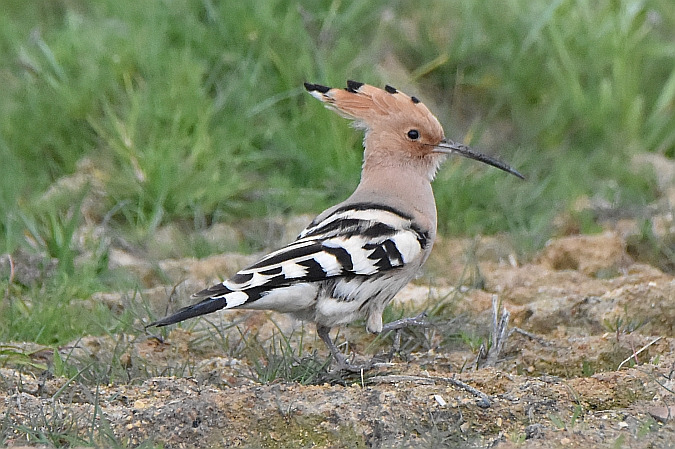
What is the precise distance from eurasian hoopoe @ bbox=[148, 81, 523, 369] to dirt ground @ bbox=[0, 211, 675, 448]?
181mm

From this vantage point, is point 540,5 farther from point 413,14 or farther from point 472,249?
point 472,249

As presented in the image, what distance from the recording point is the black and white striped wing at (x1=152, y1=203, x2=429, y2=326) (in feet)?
9.68

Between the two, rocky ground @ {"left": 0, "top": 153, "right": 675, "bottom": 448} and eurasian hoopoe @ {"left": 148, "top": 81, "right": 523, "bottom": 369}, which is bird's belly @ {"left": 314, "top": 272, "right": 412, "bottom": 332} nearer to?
eurasian hoopoe @ {"left": 148, "top": 81, "right": 523, "bottom": 369}

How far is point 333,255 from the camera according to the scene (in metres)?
3.14

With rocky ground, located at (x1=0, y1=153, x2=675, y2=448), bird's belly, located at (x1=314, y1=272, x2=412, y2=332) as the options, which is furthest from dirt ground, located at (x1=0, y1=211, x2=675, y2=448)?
bird's belly, located at (x1=314, y1=272, x2=412, y2=332)

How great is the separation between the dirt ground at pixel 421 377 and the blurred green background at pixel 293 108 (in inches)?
22.6

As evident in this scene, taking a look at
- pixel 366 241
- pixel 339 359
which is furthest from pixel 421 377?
pixel 366 241

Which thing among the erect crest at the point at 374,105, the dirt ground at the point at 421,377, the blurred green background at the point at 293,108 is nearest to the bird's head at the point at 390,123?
the erect crest at the point at 374,105

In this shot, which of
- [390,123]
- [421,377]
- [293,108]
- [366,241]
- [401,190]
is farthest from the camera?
[293,108]

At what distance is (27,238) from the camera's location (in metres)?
4.47

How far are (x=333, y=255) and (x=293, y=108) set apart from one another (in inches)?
86.2

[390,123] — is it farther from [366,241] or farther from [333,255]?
[333,255]

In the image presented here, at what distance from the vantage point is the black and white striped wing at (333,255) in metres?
2.95

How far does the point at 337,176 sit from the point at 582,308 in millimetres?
1632
